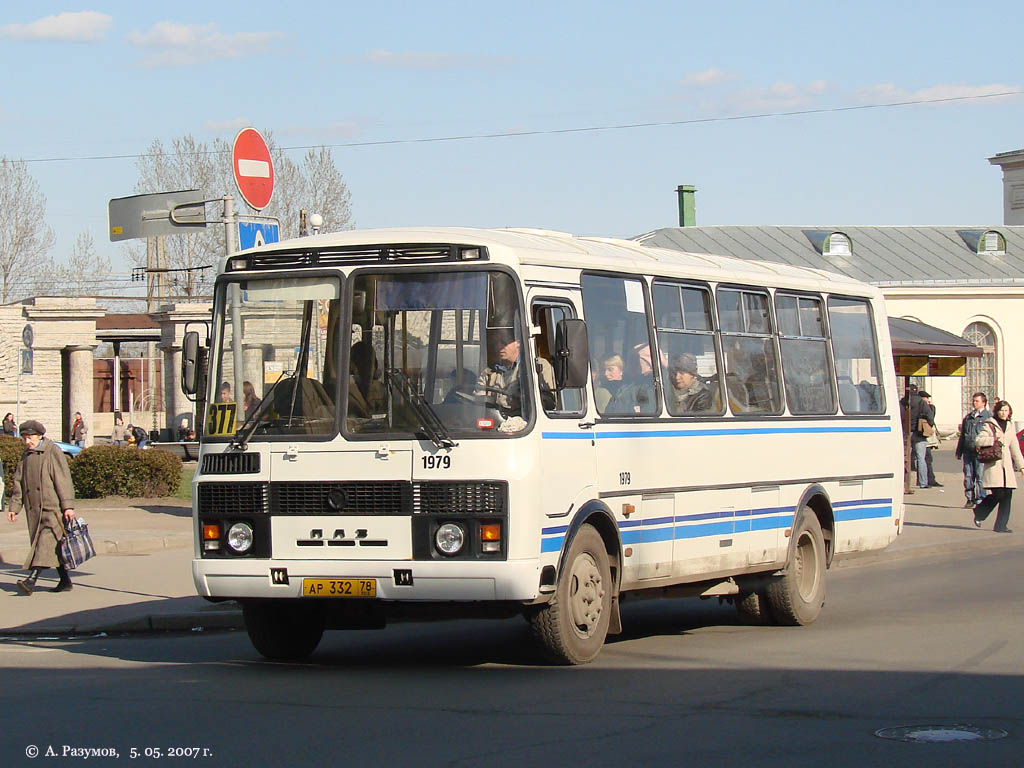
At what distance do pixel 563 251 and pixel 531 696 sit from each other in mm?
3120

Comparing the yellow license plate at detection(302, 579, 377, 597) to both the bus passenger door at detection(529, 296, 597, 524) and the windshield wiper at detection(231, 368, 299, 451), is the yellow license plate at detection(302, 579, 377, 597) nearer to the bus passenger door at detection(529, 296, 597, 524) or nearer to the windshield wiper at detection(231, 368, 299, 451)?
the windshield wiper at detection(231, 368, 299, 451)

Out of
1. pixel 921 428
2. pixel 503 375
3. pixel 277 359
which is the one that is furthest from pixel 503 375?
pixel 921 428

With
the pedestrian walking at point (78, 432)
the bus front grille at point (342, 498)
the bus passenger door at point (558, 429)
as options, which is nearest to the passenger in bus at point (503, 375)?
the bus passenger door at point (558, 429)

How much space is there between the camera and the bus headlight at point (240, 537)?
9805 millimetres

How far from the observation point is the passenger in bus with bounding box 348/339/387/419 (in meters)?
9.68

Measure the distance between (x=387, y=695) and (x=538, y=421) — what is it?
1895 millimetres

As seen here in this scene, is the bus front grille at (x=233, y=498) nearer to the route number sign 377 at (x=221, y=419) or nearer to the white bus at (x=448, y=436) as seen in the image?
the white bus at (x=448, y=436)

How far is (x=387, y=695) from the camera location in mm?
8984

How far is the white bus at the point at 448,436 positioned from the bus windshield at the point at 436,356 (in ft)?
0.04

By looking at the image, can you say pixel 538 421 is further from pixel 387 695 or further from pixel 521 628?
pixel 521 628

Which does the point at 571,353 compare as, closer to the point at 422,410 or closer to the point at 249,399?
the point at 422,410

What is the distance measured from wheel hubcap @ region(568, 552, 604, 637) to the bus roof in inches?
78.1

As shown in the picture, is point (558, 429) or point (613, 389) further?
point (613, 389)

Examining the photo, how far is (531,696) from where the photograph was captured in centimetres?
883
